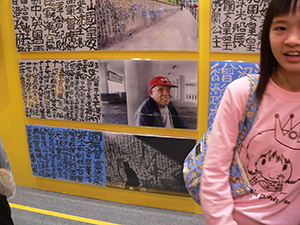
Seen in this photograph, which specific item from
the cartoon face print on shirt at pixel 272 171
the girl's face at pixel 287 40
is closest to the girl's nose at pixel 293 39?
the girl's face at pixel 287 40

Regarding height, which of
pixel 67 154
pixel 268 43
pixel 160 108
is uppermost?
pixel 268 43

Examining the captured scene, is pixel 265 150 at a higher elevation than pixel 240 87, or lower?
lower

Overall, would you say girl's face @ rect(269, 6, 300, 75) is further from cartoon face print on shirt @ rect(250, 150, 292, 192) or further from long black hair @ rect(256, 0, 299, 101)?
cartoon face print on shirt @ rect(250, 150, 292, 192)

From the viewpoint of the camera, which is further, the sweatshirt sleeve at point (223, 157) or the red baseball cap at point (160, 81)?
the red baseball cap at point (160, 81)

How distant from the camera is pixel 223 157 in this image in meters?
0.74

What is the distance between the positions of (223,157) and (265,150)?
11cm

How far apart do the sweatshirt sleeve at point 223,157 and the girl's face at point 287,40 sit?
11cm

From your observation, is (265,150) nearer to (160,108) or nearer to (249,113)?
(249,113)

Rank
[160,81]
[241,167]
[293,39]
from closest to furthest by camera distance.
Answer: [293,39], [241,167], [160,81]

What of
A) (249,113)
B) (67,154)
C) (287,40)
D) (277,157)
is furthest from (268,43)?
(67,154)

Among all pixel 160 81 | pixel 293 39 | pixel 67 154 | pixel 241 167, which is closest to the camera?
pixel 293 39

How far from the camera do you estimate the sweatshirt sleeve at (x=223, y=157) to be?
732 mm

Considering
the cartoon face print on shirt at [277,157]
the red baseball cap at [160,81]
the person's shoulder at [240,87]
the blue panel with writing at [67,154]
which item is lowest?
the blue panel with writing at [67,154]

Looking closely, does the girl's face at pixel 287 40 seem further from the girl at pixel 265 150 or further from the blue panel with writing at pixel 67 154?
the blue panel with writing at pixel 67 154
